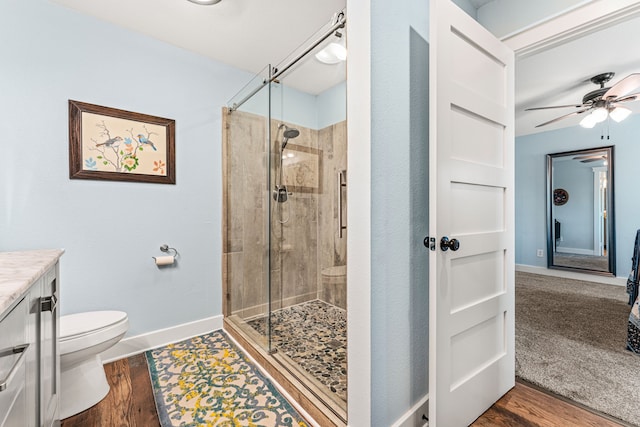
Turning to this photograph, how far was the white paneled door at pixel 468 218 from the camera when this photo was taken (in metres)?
1.21

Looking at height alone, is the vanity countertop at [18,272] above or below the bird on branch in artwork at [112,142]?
below

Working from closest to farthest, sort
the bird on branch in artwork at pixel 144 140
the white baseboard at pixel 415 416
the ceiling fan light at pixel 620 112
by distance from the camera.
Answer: the white baseboard at pixel 415 416 → the bird on branch in artwork at pixel 144 140 → the ceiling fan light at pixel 620 112

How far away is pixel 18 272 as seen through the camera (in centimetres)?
89

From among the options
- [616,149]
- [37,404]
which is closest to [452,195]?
[37,404]

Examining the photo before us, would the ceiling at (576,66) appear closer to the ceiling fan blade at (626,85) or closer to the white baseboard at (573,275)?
the ceiling fan blade at (626,85)

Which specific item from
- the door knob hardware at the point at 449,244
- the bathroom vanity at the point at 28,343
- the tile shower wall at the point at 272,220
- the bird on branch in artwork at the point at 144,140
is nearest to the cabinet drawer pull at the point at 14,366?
the bathroom vanity at the point at 28,343

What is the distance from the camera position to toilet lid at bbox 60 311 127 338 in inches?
61.0

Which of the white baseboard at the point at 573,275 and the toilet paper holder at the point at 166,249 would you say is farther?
the white baseboard at the point at 573,275

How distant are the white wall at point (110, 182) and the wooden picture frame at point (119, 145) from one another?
0.05 meters

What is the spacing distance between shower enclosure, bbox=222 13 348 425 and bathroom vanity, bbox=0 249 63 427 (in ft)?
3.79

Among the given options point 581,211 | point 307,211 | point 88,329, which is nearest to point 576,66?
point 581,211

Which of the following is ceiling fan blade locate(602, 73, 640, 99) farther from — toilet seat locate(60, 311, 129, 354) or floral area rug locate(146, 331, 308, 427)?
toilet seat locate(60, 311, 129, 354)

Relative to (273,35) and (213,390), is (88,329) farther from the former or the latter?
(273,35)

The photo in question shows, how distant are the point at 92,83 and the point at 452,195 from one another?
246cm
